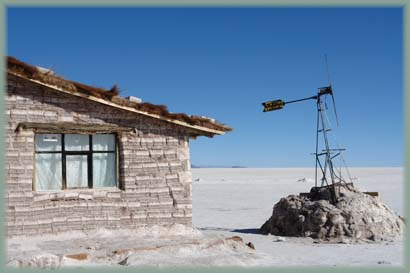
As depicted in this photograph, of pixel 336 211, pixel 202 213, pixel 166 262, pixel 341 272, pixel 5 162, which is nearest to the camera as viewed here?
pixel 341 272

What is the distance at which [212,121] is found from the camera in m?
13.1

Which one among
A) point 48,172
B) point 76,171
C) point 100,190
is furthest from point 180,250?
point 48,172

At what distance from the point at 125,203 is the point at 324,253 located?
4982 millimetres

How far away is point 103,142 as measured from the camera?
40.8 ft

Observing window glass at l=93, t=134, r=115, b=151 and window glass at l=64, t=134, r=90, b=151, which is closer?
window glass at l=64, t=134, r=90, b=151

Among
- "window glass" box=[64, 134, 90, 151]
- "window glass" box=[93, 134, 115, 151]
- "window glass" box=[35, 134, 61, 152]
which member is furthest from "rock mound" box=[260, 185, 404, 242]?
"window glass" box=[35, 134, 61, 152]

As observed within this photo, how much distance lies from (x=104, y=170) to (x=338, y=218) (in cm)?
674

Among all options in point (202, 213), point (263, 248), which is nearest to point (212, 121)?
point (263, 248)

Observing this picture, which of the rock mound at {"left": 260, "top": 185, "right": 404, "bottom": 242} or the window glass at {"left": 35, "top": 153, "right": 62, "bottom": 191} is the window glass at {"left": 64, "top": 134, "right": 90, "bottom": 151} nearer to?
the window glass at {"left": 35, "top": 153, "right": 62, "bottom": 191}

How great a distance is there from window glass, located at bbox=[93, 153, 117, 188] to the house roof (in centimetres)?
128

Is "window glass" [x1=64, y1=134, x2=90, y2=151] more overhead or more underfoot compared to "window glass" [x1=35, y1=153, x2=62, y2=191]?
more overhead

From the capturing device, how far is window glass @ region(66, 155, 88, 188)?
12094mm

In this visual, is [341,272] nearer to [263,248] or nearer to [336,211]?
[263,248]

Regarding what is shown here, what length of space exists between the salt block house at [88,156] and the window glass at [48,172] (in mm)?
22
